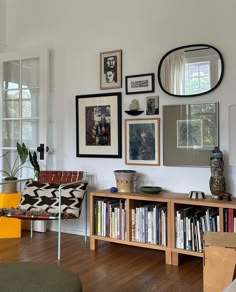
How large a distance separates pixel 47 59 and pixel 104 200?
Answer: 1.71 meters

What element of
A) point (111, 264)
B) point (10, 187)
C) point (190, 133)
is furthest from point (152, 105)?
point (10, 187)

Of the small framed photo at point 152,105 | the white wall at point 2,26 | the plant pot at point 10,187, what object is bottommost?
the plant pot at point 10,187

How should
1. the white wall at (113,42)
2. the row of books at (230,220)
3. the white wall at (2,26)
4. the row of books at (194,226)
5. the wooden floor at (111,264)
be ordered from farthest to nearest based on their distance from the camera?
the white wall at (2,26), the white wall at (113,42), the row of books at (194,226), the row of books at (230,220), the wooden floor at (111,264)

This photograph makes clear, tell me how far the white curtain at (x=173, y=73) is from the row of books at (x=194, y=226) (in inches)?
43.5

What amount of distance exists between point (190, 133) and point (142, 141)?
493 millimetres

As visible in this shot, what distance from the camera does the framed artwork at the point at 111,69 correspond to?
11.7 feet

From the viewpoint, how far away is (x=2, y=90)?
4262 millimetres

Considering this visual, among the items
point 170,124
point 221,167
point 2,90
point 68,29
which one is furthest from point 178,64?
point 2,90

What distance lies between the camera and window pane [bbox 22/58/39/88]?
13.3 ft

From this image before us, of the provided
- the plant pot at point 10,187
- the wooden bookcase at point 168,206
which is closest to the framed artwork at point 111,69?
the wooden bookcase at point 168,206

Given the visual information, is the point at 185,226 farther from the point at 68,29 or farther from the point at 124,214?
the point at 68,29

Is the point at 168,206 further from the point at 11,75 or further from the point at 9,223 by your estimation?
the point at 11,75

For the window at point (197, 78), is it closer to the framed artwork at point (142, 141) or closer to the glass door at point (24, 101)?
the framed artwork at point (142, 141)

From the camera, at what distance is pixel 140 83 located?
11.4ft
